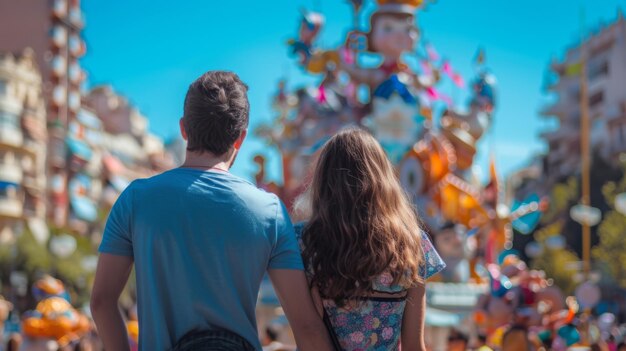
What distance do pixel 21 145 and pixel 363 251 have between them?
35215 mm

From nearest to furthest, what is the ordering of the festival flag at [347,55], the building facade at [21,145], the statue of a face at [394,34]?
the statue of a face at [394,34] < the festival flag at [347,55] < the building facade at [21,145]

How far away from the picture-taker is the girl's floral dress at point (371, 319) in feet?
10.1

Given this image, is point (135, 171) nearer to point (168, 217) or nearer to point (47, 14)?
point (47, 14)

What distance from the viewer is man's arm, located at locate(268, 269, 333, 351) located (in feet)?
9.41

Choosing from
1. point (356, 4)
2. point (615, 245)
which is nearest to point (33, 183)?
point (356, 4)

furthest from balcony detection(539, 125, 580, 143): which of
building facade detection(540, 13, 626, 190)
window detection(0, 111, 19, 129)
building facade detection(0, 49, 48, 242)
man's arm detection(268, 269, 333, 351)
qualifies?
man's arm detection(268, 269, 333, 351)

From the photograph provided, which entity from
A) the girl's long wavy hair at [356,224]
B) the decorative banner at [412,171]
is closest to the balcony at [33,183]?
the decorative banner at [412,171]

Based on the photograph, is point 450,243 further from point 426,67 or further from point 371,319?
point 371,319

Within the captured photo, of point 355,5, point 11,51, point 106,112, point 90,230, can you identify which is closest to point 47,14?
point 11,51

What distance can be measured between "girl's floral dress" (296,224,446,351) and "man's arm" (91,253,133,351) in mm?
665

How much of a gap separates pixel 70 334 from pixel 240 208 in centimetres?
703

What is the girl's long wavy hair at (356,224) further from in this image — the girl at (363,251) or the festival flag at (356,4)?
the festival flag at (356,4)

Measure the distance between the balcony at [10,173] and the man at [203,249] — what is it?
113ft

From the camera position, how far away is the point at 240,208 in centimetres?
279
